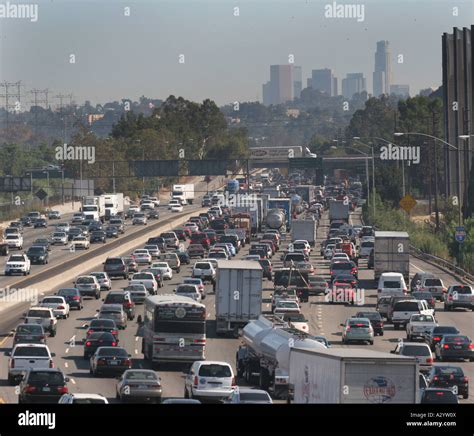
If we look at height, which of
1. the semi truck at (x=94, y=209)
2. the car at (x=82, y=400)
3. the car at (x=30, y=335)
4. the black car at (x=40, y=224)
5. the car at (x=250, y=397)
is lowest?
the car at (x=30, y=335)

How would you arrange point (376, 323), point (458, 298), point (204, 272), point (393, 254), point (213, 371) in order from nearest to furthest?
point (213, 371), point (376, 323), point (458, 298), point (393, 254), point (204, 272)

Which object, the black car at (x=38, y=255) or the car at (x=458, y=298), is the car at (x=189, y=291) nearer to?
the car at (x=458, y=298)

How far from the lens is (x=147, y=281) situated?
7138 centimetres

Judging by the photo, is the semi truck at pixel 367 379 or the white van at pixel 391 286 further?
the white van at pixel 391 286

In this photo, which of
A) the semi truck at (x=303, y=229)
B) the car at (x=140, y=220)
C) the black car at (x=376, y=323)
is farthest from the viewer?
the car at (x=140, y=220)

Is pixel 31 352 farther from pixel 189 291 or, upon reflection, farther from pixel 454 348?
pixel 189 291

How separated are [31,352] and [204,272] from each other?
38.4 m

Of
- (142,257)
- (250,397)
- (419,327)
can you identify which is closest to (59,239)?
(142,257)

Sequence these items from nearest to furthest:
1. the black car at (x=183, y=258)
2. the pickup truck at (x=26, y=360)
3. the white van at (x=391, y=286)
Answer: the pickup truck at (x=26, y=360) < the white van at (x=391, y=286) < the black car at (x=183, y=258)

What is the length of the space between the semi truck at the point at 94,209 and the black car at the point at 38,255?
→ 131 ft

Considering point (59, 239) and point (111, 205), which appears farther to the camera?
point (111, 205)

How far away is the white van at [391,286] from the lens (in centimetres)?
6756

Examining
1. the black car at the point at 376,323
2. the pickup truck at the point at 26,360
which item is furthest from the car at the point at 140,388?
the black car at the point at 376,323
